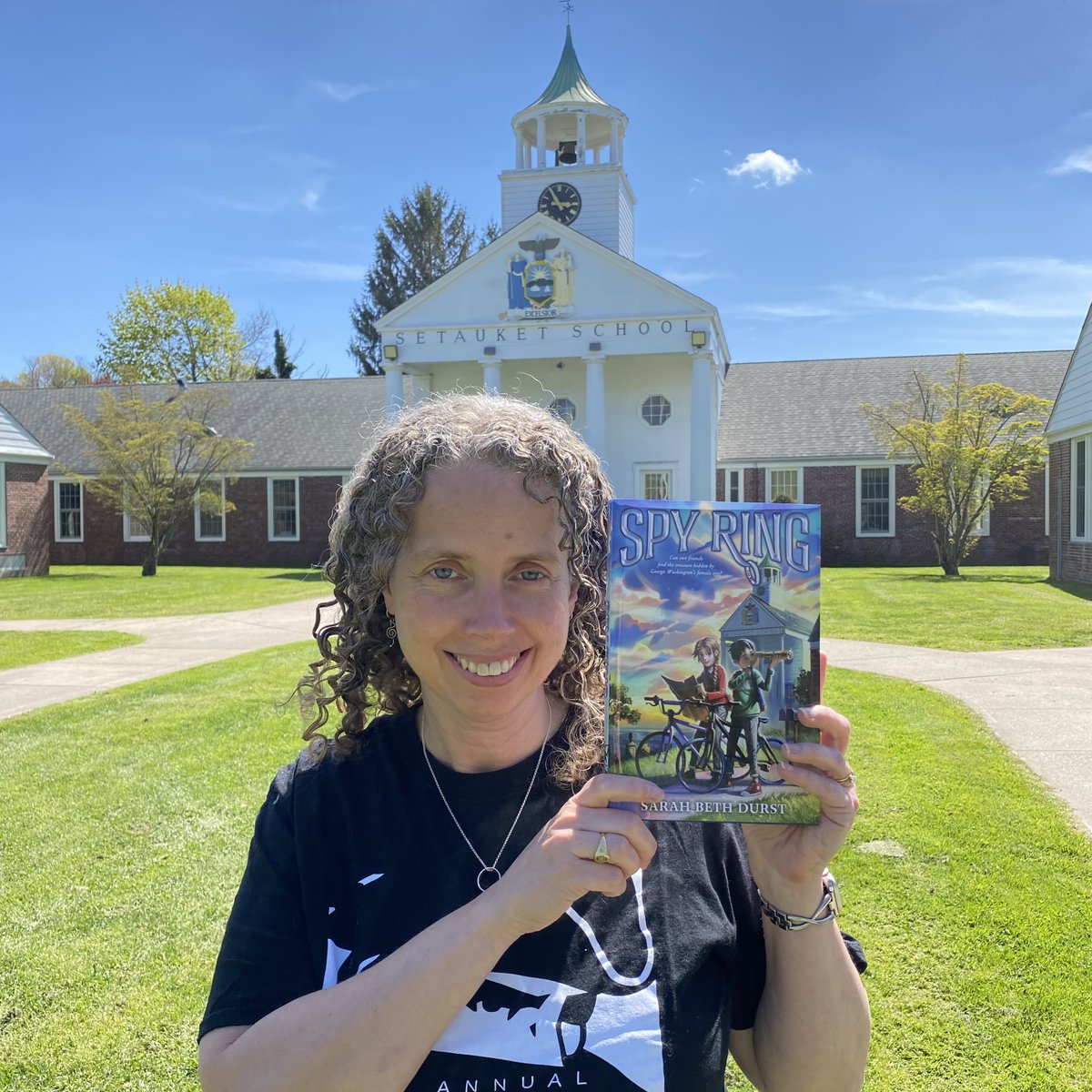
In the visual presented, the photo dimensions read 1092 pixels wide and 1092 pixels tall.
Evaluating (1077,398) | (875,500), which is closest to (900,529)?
(875,500)

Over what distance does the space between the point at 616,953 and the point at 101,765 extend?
531cm

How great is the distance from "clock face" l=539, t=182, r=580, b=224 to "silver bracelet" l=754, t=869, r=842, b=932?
27.1m

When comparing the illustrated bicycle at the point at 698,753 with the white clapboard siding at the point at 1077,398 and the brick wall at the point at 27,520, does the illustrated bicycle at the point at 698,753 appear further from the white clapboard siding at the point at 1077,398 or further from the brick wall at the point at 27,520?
the brick wall at the point at 27,520

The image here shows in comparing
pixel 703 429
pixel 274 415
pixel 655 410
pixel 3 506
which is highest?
pixel 274 415

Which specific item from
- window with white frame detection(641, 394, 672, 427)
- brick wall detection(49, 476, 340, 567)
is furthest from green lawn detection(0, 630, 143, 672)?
window with white frame detection(641, 394, 672, 427)

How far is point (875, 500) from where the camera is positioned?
88.0 ft

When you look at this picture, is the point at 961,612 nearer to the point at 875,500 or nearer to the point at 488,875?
the point at 488,875

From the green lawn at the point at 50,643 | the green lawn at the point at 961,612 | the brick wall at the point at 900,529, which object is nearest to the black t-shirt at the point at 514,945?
the green lawn at the point at 961,612

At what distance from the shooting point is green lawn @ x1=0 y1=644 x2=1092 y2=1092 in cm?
298

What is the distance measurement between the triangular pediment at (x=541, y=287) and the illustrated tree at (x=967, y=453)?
5.88 meters

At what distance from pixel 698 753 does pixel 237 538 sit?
29.8 metres

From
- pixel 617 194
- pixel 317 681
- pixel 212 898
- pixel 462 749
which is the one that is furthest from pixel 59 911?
pixel 617 194

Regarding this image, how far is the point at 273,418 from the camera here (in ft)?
105

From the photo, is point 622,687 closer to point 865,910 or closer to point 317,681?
point 317,681
